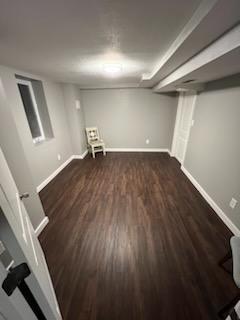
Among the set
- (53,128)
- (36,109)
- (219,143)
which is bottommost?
(219,143)

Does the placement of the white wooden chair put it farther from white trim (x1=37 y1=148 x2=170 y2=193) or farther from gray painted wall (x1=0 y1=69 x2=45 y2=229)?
gray painted wall (x1=0 y1=69 x2=45 y2=229)

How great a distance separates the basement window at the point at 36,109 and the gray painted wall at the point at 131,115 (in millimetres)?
1552

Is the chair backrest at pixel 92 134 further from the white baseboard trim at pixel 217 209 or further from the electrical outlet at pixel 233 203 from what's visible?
the electrical outlet at pixel 233 203

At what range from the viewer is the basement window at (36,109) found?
2.91 meters

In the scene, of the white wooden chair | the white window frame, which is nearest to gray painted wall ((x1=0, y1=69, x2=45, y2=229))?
the white window frame

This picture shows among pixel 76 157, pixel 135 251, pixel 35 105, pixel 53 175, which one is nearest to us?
pixel 135 251

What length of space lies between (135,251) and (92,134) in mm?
3673

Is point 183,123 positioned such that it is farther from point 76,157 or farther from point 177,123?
point 76,157

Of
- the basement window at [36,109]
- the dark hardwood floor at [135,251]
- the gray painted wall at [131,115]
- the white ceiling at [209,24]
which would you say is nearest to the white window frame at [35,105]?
the basement window at [36,109]

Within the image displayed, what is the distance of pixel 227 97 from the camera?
198 centimetres

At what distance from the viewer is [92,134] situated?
4.60 metres

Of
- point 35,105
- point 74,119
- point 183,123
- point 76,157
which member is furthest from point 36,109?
point 183,123

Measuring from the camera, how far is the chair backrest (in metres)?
4.54

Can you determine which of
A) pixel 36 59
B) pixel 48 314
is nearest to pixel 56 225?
pixel 48 314
